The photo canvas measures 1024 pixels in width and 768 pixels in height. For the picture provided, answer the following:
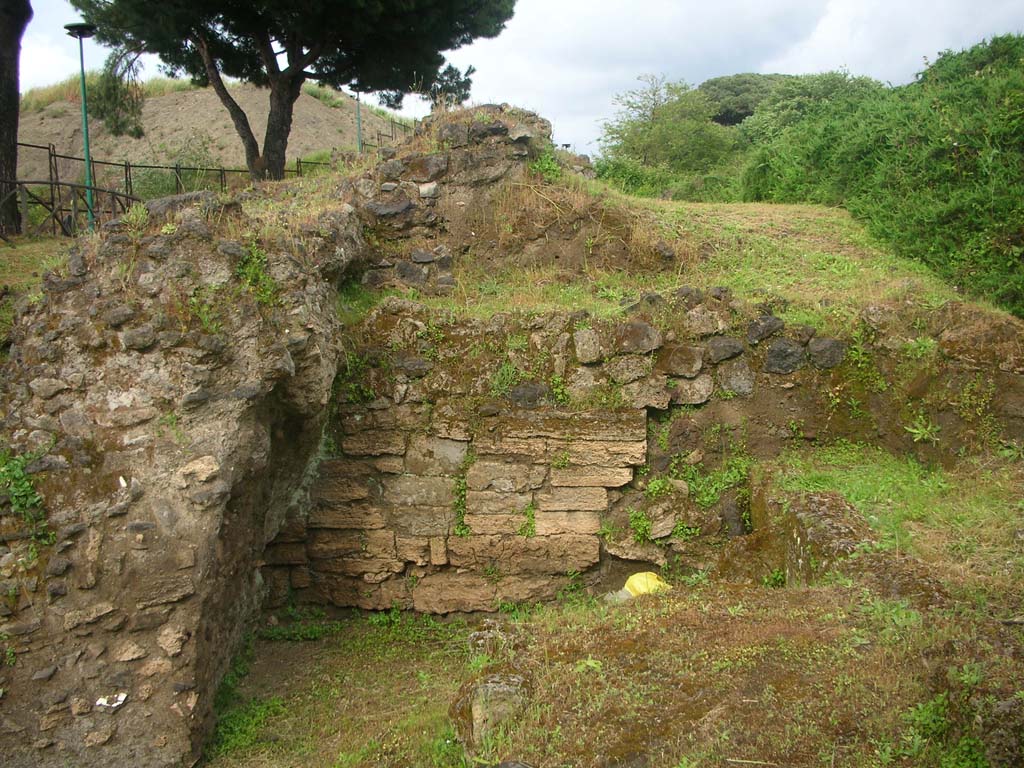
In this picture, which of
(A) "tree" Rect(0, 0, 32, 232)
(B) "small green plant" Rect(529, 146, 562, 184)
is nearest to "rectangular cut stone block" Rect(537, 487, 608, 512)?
(B) "small green plant" Rect(529, 146, 562, 184)

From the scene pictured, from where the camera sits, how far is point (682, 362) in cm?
691

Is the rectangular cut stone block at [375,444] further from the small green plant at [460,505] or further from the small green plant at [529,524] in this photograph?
the small green plant at [529,524]

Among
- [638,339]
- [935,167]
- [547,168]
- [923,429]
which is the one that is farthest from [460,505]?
[935,167]

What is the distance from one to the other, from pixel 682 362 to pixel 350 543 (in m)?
3.27

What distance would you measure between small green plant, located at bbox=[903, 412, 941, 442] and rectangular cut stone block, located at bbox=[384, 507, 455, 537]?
385 cm

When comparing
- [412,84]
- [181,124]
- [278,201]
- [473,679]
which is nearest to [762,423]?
[473,679]

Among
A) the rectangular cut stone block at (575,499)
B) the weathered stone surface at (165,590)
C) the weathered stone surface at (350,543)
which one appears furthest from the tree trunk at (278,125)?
the weathered stone surface at (165,590)

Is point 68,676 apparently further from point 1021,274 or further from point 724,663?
point 1021,274

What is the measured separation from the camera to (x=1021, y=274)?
731 centimetres

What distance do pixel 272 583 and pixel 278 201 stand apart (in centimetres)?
433

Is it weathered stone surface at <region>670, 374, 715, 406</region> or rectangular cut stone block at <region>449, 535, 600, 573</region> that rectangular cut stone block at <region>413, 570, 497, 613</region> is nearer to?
rectangular cut stone block at <region>449, 535, 600, 573</region>

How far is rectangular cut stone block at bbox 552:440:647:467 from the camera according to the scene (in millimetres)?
6758

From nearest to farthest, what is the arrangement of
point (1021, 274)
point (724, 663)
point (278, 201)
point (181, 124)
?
point (724, 663) → point (1021, 274) → point (278, 201) → point (181, 124)

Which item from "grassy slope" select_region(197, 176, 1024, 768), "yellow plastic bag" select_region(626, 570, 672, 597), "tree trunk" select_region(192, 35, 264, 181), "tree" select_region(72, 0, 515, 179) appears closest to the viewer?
"grassy slope" select_region(197, 176, 1024, 768)
